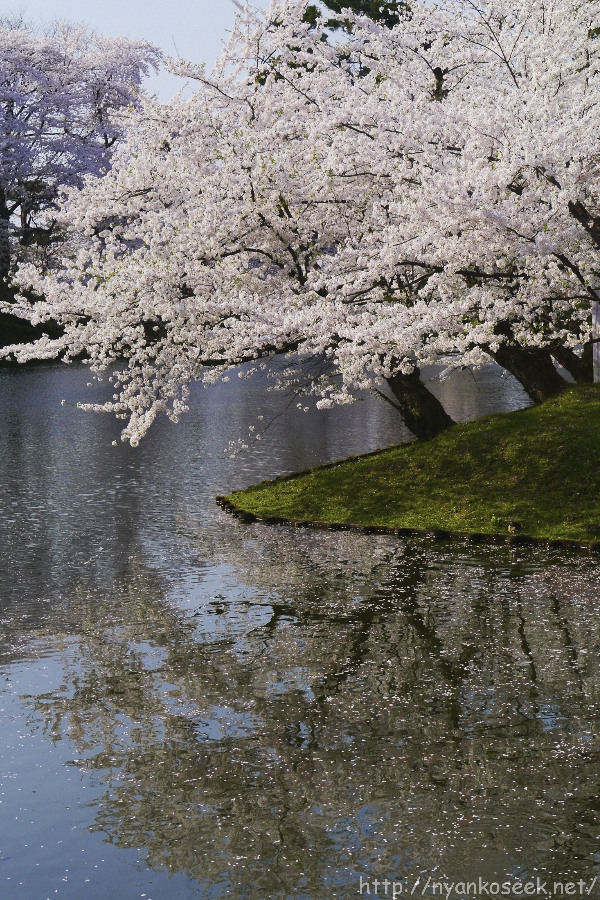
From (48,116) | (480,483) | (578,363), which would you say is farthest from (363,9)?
(480,483)

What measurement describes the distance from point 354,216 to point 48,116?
1814 inches

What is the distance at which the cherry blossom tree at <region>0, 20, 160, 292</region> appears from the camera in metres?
57.2

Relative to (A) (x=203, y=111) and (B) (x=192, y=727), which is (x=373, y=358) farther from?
(B) (x=192, y=727)

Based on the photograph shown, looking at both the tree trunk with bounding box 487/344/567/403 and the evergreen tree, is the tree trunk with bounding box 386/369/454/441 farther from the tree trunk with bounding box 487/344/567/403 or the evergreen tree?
the evergreen tree

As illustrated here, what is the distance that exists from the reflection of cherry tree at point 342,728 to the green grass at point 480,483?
118 inches

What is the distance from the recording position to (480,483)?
17422 millimetres

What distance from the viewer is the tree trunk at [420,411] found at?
20.1 m

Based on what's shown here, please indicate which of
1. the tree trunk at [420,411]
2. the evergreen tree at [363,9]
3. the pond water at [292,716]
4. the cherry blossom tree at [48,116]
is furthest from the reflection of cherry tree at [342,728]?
the cherry blossom tree at [48,116]

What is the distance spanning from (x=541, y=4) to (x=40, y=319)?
11.5m

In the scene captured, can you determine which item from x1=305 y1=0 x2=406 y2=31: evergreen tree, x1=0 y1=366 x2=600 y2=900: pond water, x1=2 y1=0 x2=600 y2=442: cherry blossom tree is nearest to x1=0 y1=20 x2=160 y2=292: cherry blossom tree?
x1=305 y1=0 x2=406 y2=31: evergreen tree

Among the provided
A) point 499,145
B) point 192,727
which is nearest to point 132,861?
point 192,727

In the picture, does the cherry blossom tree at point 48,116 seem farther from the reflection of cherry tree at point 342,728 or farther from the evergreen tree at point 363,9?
the reflection of cherry tree at point 342,728

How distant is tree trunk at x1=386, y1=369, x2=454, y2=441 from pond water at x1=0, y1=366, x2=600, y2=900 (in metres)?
4.31

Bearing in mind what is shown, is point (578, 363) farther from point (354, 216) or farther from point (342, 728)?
point (342, 728)
